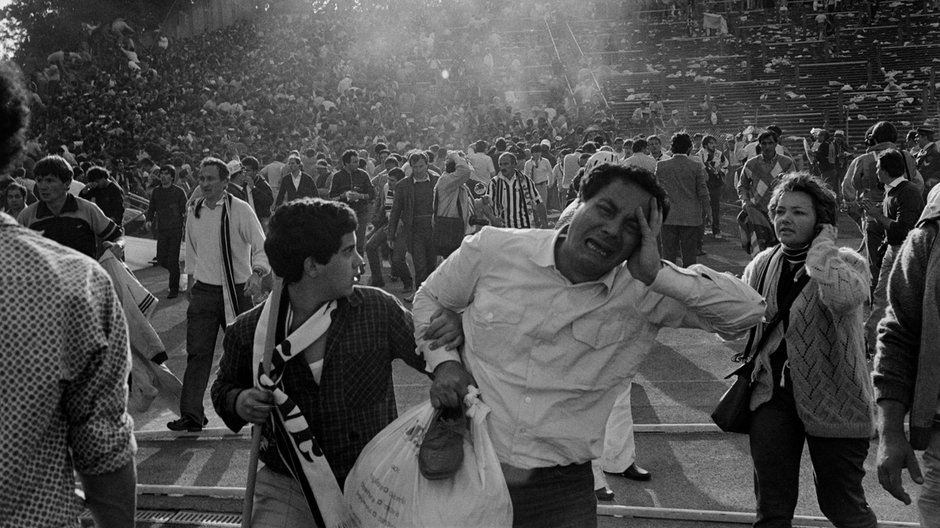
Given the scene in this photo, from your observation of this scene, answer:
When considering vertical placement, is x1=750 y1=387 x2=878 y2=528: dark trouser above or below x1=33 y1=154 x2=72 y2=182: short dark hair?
below

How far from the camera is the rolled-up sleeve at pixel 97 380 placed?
2016 mm

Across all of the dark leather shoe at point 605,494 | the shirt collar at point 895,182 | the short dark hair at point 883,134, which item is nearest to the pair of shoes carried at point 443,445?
the dark leather shoe at point 605,494

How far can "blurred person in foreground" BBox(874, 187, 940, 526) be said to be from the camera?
10.2ft

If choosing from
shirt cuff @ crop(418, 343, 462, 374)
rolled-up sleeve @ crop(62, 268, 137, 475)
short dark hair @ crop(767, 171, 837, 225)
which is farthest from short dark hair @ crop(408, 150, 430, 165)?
rolled-up sleeve @ crop(62, 268, 137, 475)

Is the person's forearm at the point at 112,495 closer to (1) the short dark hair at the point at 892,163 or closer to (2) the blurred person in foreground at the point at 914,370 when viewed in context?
(2) the blurred person in foreground at the point at 914,370

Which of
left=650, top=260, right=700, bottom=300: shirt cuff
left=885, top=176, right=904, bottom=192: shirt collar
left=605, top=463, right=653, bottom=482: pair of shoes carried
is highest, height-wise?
left=650, top=260, right=700, bottom=300: shirt cuff

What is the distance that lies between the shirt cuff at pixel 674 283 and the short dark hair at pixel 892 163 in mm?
6799

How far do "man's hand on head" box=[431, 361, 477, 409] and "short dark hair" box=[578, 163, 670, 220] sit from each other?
2.04ft

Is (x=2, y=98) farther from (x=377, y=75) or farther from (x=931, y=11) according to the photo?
(x=931, y=11)

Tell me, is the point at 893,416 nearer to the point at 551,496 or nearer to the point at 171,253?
the point at 551,496

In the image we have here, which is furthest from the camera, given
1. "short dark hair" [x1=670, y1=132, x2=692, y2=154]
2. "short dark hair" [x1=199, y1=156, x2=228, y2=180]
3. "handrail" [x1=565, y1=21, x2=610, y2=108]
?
"handrail" [x1=565, y1=21, x2=610, y2=108]

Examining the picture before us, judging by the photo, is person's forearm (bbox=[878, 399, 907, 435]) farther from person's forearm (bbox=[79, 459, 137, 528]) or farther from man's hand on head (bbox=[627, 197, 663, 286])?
person's forearm (bbox=[79, 459, 137, 528])

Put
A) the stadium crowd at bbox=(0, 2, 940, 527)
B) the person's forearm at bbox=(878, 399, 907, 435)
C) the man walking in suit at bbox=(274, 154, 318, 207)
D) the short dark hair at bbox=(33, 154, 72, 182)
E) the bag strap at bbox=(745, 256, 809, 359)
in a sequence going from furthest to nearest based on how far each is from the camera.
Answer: the man walking in suit at bbox=(274, 154, 318, 207) < the short dark hair at bbox=(33, 154, 72, 182) < the bag strap at bbox=(745, 256, 809, 359) < the person's forearm at bbox=(878, 399, 907, 435) < the stadium crowd at bbox=(0, 2, 940, 527)

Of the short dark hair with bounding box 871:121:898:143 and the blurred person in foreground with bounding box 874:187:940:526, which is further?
the short dark hair with bounding box 871:121:898:143
